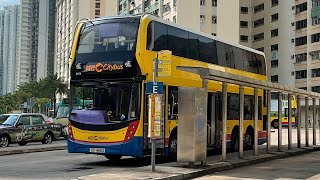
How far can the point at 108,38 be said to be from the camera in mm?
14750

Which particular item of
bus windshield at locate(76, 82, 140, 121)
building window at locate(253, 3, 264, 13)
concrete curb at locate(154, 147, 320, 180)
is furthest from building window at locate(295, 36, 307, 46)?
bus windshield at locate(76, 82, 140, 121)

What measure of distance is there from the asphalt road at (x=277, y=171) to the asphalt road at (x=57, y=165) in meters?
3.21

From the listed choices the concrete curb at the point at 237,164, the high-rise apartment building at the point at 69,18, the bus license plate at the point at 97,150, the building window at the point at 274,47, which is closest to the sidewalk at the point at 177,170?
the concrete curb at the point at 237,164

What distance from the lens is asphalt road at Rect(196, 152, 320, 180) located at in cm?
1273

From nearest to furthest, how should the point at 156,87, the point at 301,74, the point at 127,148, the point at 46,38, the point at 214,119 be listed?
the point at 156,87
the point at 127,148
the point at 214,119
the point at 301,74
the point at 46,38

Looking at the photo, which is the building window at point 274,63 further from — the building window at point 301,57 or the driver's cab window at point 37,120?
the driver's cab window at point 37,120

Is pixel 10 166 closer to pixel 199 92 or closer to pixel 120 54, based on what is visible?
pixel 120 54

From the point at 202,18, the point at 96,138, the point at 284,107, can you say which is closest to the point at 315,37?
the point at 202,18

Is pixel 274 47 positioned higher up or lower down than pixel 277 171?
higher up

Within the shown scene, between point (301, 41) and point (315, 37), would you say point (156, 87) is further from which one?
point (301, 41)

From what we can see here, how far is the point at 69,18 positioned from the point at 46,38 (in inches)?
327

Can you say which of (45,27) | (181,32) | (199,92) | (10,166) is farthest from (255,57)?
(45,27)

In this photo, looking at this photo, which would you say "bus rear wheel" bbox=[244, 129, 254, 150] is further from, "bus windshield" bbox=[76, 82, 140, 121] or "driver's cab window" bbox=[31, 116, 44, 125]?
"driver's cab window" bbox=[31, 116, 44, 125]

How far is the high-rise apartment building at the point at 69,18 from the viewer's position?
114875mm
